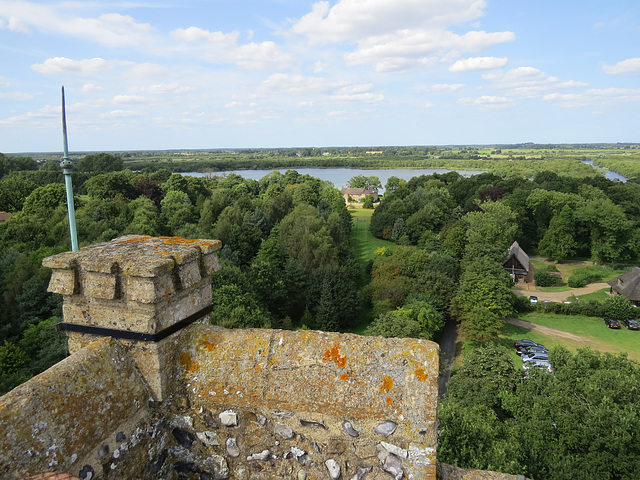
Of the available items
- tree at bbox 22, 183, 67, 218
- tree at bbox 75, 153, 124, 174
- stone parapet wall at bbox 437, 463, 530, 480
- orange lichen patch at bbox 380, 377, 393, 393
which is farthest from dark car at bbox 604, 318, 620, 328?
tree at bbox 75, 153, 124, 174

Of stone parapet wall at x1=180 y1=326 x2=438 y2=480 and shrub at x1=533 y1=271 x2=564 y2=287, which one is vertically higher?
stone parapet wall at x1=180 y1=326 x2=438 y2=480

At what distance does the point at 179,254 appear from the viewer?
323 centimetres

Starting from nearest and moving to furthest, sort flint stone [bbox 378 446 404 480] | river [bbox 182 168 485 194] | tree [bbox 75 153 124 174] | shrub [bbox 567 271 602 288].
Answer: flint stone [bbox 378 446 404 480] → shrub [bbox 567 271 602 288] → tree [bbox 75 153 124 174] → river [bbox 182 168 485 194]

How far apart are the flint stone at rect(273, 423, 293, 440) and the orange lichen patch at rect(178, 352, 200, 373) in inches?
33.2

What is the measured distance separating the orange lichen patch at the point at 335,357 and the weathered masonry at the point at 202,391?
16mm

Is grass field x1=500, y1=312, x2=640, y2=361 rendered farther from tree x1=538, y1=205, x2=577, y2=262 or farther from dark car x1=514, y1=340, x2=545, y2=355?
tree x1=538, y1=205, x2=577, y2=262

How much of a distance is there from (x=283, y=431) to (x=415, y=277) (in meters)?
33.6

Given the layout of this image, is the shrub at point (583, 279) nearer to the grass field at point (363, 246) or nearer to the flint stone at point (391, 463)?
the grass field at point (363, 246)

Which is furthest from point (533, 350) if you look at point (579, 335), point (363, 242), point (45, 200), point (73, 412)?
point (45, 200)

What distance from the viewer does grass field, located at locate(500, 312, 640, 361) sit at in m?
26.8

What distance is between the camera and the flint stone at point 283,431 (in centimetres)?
288

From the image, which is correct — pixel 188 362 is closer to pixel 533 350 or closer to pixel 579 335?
pixel 533 350

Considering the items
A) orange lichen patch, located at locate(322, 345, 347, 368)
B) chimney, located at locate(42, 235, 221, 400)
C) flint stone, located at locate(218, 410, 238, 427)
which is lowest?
flint stone, located at locate(218, 410, 238, 427)

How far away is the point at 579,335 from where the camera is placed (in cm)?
2902
